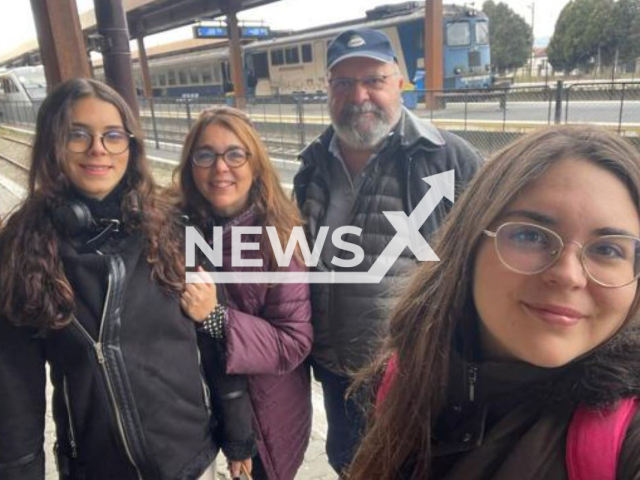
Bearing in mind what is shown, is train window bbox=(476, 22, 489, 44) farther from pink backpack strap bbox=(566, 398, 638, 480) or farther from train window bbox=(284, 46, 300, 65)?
pink backpack strap bbox=(566, 398, 638, 480)

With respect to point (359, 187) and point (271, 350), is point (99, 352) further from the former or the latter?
point (359, 187)

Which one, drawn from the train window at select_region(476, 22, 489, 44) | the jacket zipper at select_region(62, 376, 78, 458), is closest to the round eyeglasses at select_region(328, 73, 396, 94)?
the jacket zipper at select_region(62, 376, 78, 458)

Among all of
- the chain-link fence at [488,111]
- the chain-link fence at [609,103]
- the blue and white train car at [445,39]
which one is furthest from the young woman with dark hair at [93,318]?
the blue and white train car at [445,39]

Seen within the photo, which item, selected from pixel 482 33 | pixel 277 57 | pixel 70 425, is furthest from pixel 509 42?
pixel 70 425

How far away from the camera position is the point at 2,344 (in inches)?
60.6

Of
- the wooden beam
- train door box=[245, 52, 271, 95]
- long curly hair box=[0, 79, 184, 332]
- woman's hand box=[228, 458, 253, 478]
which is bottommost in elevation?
woman's hand box=[228, 458, 253, 478]

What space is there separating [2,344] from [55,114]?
73 cm

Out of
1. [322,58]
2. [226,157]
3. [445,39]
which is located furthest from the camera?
[322,58]

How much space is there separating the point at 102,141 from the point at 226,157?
48cm

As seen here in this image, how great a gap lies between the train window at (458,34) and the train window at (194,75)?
15.1 metres

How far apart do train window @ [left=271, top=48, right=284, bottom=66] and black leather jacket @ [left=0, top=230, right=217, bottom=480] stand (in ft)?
76.6

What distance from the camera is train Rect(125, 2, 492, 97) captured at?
18109 mm

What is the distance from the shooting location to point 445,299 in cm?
117
